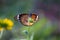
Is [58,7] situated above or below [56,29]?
above

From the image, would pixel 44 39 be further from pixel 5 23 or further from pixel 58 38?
pixel 5 23

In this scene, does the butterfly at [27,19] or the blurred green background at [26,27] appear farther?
the blurred green background at [26,27]

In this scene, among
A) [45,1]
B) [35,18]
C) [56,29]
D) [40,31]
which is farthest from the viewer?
[45,1]

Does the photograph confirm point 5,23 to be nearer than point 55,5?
Yes

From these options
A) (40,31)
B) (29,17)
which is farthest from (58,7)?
(29,17)

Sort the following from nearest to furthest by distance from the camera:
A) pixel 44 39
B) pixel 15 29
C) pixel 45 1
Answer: pixel 15 29 → pixel 44 39 → pixel 45 1

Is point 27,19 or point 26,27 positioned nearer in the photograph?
point 27,19

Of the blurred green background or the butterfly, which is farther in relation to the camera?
the blurred green background

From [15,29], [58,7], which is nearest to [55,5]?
[58,7]

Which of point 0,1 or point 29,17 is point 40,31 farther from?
point 29,17
